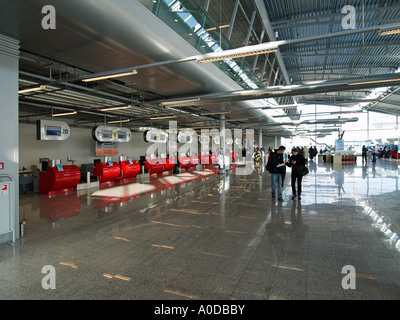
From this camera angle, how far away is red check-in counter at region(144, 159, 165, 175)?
1402cm

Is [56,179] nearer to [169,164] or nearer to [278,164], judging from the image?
[169,164]

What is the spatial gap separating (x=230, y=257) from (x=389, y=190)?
8195 mm

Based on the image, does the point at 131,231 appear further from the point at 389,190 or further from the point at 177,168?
the point at 177,168

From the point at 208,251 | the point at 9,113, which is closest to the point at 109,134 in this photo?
the point at 9,113

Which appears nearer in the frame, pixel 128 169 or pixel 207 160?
pixel 128 169

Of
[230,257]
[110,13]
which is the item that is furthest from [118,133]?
[230,257]

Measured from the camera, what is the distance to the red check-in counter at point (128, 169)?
40.4ft

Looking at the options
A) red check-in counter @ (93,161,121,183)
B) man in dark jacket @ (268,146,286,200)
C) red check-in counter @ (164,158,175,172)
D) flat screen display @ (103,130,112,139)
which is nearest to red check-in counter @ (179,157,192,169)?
red check-in counter @ (164,158,175,172)

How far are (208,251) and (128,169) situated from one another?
969 centimetres

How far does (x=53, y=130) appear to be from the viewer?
396 inches

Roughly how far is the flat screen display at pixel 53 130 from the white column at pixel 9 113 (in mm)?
6116

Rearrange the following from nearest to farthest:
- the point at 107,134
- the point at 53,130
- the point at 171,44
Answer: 1. the point at 171,44
2. the point at 53,130
3. the point at 107,134

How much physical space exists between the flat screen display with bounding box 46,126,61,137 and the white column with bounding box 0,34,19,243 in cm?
612
